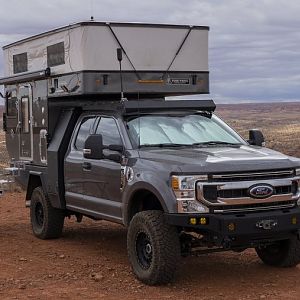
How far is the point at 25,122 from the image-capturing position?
34.7ft

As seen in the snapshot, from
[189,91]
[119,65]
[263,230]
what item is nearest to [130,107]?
[119,65]

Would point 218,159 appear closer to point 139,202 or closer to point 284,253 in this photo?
point 139,202

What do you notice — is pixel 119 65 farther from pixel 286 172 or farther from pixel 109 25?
pixel 286 172

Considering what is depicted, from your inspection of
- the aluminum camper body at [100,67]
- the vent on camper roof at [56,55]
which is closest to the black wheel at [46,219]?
the aluminum camper body at [100,67]

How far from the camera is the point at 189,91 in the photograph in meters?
9.41

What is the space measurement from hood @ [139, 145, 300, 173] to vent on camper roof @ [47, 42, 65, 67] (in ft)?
7.80

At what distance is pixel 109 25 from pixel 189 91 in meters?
1.47

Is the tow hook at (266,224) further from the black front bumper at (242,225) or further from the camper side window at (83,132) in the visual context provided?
the camper side window at (83,132)

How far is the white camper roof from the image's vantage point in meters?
8.71

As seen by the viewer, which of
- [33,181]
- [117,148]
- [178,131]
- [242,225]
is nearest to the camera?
[242,225]

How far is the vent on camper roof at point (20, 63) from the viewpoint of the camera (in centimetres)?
1056

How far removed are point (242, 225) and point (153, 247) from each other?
3.05ft

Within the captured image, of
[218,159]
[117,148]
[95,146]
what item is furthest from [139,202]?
[218,159]

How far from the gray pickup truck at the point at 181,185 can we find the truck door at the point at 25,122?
1711 millimetres
